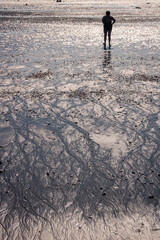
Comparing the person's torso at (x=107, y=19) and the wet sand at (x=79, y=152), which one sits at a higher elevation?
the person's torso at (x=107, y=19)

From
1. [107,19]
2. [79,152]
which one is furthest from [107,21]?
[79,152]

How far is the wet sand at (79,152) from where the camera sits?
4.44m

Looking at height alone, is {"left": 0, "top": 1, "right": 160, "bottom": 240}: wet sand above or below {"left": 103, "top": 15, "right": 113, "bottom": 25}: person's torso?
below

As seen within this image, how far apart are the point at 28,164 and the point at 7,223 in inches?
64.4

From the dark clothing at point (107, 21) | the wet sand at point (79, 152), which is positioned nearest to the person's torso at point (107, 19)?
the dark clothing at point (107, 21)

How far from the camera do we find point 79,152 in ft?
20.6

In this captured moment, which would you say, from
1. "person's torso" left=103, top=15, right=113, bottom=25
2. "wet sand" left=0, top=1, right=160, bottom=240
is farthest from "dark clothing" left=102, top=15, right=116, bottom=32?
"wet sand" left=0, top=1, right=160, bottom=240

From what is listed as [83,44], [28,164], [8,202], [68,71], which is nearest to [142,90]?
[68,71]

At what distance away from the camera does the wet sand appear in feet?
14.6

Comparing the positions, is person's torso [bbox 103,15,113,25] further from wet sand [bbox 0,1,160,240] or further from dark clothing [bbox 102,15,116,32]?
wet sand [bbox 0,1,160,240]

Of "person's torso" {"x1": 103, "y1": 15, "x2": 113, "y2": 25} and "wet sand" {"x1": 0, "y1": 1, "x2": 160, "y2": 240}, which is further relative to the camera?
"person's torso" {"x1": 103, "y1": 15, "x2": 113, "y2": 25}

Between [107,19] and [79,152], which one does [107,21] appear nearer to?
[107,19]

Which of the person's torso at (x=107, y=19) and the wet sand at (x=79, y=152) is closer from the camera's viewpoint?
the wet sand at (x=79, y=152)

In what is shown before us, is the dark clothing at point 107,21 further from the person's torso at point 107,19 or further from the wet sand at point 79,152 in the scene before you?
the wet sand at point 79,152
